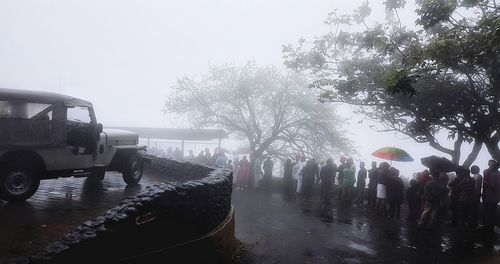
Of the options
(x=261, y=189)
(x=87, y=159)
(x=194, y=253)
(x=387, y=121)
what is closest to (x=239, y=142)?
(x=261, y=189)

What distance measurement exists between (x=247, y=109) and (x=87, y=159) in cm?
1803

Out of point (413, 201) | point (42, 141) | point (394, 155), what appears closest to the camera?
point (42, 141)

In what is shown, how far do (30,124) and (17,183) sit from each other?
117 centimetres

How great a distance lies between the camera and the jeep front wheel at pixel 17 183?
6540 millimetres

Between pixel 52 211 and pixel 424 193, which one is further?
pixel 424 193

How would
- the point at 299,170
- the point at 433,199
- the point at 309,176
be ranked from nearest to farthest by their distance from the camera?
the point at 433,199 < the point at 309,176 < the point at 299,170

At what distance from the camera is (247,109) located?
2556 cm

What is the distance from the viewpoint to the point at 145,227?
4.49m

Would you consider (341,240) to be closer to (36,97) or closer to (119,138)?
(119,138)

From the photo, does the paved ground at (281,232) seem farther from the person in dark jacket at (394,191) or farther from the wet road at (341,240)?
the person in dark jacket at (394,191)

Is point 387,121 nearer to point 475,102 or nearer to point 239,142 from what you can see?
point 475,102

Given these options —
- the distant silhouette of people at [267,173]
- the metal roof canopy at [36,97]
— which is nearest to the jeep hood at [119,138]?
the metal roof canopy at [36,97]

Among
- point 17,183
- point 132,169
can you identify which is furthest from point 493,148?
point 17,183

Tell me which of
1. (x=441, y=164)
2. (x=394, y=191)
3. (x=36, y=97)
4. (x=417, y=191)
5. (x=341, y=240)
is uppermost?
(x=36, y=97)
